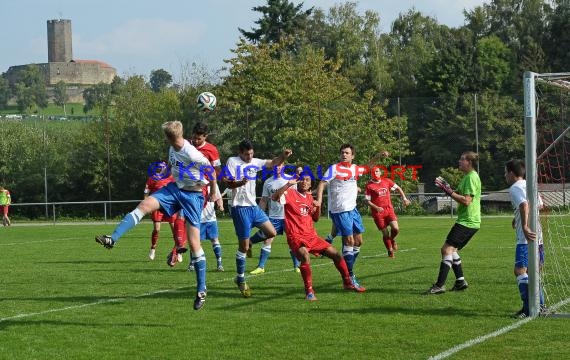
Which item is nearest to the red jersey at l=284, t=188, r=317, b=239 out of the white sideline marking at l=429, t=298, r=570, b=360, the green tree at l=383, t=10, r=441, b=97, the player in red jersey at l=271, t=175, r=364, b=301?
the player in red jersey at l=271, t=175, r=364, b=301

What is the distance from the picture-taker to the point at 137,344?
8.73 metres

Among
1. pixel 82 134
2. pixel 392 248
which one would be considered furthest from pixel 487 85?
pixel 392 248

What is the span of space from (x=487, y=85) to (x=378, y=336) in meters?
54.9

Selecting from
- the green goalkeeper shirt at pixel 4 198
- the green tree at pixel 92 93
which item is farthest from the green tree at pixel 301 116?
the green tree at pixel 92 93

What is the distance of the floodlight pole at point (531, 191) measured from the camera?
9.84 m

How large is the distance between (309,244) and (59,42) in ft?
640

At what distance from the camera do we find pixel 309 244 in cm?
1164

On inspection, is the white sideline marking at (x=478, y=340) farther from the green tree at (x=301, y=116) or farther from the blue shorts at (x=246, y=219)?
the green tree at (x=301, y=116)

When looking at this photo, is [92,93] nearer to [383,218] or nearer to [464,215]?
[383,218]

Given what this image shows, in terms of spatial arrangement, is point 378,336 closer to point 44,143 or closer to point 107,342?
point 107,342

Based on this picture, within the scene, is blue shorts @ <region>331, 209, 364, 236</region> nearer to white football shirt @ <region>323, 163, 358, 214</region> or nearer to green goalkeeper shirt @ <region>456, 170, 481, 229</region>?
white football shirt @ <region>323, 163, 358, 214</region>

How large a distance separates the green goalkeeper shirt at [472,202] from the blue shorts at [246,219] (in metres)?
2.90

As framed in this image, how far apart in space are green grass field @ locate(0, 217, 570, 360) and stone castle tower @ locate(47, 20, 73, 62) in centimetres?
18734

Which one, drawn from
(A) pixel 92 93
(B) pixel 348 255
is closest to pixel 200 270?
(B) pixel 348 255
